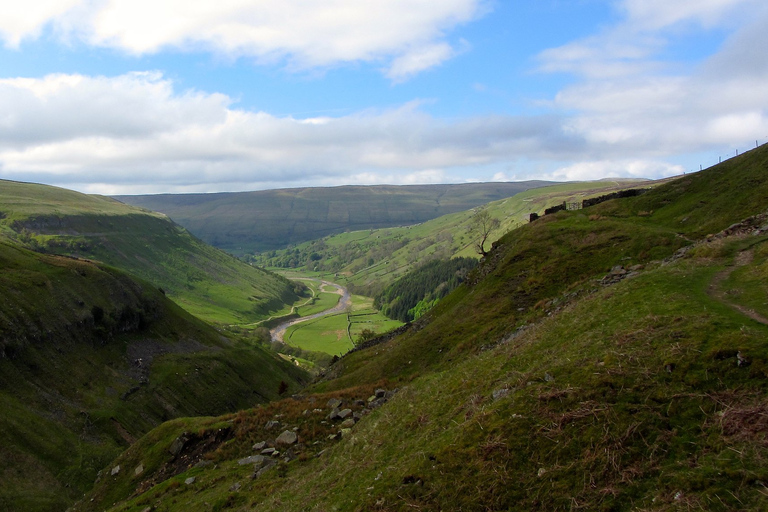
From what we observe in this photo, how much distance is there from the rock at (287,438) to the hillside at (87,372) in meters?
41.9

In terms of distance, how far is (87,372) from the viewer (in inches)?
3344

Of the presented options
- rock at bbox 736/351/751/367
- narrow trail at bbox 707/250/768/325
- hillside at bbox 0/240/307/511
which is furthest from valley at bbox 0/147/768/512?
hillside at bbox 0/240/307/511

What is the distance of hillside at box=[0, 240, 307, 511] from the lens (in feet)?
194

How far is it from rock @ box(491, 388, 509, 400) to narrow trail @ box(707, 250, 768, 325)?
11.3 meters

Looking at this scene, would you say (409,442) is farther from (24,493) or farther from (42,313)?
(42,313)

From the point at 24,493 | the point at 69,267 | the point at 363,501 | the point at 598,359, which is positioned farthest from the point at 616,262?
the point at 69,267

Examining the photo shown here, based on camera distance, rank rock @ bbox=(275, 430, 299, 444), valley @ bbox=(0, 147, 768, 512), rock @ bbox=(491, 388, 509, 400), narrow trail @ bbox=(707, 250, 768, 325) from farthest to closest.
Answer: rock @ bbox=(275, 430, 299, 444), narrow trail @ bbox=(707, 250, 768, 325), rock @ bbox=(491, 388, 509, 400), valley @ bbox=(0, 147, 768, 512)

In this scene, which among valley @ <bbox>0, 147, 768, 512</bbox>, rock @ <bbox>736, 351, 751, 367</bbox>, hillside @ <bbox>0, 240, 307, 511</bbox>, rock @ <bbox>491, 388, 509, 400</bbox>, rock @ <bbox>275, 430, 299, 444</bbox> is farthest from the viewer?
hillside @ <bbox>0, 240, 307, 511</bbox>

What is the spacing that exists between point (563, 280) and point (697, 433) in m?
33.9

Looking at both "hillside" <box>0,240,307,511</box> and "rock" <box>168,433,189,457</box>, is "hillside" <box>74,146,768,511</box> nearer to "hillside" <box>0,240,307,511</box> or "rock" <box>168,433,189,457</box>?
"rock" <box>168,433,189,457</box>

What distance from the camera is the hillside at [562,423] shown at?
12.8 m

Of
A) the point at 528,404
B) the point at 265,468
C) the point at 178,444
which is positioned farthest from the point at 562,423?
the point at 178,444

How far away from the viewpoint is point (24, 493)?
52.0 metres

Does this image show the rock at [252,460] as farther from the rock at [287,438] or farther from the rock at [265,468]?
the rock at [287,438]
